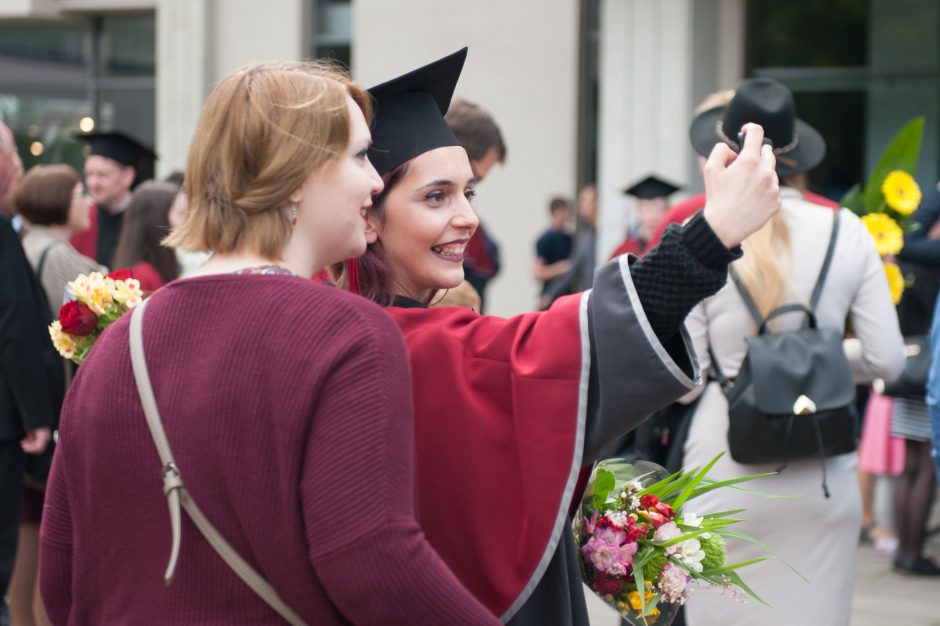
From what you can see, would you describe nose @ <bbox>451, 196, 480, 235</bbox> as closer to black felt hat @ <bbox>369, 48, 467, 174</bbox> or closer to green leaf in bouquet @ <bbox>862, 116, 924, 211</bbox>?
black felt hat @ <bbox>369, 48, 467, 174</bbox>

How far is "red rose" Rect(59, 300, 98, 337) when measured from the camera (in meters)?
3.31

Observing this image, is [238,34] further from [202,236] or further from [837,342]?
[202,236]

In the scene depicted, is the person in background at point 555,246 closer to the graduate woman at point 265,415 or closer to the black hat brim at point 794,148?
the black hat brim at point 794,148

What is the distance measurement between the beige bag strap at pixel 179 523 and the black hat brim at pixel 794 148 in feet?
8.52

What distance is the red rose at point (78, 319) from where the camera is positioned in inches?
130

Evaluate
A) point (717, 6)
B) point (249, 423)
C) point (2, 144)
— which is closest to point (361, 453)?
point (249, 423)

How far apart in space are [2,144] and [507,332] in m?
3.55

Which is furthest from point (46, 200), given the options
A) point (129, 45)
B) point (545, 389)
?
point (129, 45)

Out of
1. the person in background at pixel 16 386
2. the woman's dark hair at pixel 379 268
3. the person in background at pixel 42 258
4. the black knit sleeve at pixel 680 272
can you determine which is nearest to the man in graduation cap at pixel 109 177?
the person in background at pixel 42 258

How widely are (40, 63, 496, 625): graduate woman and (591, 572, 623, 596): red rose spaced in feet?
2.07

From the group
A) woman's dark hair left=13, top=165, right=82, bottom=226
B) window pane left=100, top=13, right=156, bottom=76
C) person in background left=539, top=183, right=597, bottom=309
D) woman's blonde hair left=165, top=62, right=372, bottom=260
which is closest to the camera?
woman's blonde hair left=165, top=62, right=372, bottom=260

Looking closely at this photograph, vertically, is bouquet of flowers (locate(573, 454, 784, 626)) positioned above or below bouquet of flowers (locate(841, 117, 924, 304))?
below

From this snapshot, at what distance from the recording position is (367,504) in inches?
69.2

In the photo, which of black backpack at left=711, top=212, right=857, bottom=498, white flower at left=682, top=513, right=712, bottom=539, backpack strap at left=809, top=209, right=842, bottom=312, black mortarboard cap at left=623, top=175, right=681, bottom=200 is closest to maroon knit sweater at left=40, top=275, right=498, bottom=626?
white flower at left=682, top=513, right=712, bottom=539
